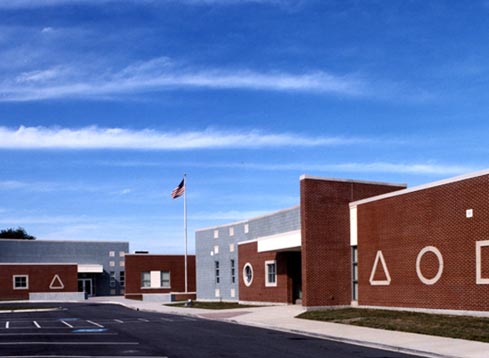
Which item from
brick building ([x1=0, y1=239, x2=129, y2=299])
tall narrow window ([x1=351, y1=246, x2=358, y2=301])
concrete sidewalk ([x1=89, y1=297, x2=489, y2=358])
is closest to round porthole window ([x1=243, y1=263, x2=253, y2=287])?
tall narrow window ([x1=351, y1=246, x2=358, y2=301])

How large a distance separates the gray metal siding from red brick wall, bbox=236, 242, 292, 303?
1280 mm

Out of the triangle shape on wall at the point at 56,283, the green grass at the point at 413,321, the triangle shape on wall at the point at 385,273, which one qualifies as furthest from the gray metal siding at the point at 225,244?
the triangle shape on wall at the point at 56,283

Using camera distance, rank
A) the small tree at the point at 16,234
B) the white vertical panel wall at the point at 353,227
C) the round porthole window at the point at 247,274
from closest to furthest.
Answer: the white vertical panel wall at the point at 353,227
the round porthole window at the point at 247,274
the small tree at the point at 16,234

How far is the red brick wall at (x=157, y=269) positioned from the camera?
242ft

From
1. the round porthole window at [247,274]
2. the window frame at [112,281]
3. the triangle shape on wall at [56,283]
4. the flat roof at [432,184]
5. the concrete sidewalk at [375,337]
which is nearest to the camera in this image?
the concrete sidewalk at [375,337]

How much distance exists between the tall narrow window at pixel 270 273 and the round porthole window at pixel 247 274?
3.18 metres

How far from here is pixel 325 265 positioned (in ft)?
115

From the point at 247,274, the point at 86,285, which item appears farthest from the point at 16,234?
the point at 247,274

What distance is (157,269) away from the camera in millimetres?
74750

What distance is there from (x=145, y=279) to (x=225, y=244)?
22.0 metres

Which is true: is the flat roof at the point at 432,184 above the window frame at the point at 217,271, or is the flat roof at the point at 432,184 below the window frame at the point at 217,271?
above

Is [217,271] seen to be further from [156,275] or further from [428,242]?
[428,242]

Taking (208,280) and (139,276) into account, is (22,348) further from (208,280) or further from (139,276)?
(139,276)

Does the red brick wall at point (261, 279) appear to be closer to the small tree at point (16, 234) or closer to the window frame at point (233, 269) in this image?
the window frame at point (233, 269)
